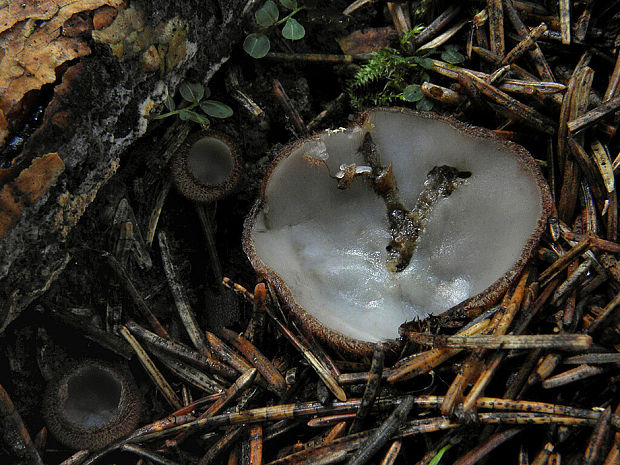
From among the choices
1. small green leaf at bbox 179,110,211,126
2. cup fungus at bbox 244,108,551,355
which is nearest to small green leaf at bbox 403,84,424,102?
cup fungus at bbox 244,108,551,355

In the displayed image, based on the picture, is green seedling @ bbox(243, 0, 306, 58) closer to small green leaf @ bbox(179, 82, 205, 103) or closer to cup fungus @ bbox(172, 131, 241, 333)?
small green leaf @ bbox(179, 82, 205, 103)

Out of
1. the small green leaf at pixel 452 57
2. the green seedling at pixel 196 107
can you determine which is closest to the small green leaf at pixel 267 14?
the green seedling at pixel 196 107

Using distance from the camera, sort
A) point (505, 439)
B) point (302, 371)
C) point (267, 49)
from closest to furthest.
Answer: point (505, 439), point (302, 371), point (267, 49)

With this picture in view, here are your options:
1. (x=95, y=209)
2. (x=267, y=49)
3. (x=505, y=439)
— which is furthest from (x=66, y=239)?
(x=505, y=439)

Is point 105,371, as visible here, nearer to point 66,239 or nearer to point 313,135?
point 66,239

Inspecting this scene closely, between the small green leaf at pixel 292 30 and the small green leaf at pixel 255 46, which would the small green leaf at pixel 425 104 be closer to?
the small green leaf at pixel 292 30
